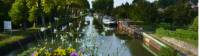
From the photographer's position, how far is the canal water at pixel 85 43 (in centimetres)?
1244

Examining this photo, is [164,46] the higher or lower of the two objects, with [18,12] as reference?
lower

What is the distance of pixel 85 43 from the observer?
1443cm

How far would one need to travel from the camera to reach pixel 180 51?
86.1 ft

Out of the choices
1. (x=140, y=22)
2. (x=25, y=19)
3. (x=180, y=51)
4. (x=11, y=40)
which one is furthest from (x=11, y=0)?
(x=180, y=51)

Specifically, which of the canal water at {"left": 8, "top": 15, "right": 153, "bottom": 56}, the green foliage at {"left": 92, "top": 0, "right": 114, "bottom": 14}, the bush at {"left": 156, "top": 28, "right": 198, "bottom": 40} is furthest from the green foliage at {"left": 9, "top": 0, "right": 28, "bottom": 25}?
the green foliage at {"left": 92, "top": 0, "right": 114, "bottom": 14}

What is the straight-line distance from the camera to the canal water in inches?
490

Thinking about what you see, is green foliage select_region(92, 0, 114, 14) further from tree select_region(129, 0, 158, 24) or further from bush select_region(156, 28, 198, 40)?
bush select_region(156, 28, 198, 40)

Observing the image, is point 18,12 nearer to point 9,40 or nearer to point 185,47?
point 9,40

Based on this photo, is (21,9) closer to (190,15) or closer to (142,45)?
(142,45)

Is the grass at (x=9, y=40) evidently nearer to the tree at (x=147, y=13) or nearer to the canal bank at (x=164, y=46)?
the canal bank at (x=164, y=46)

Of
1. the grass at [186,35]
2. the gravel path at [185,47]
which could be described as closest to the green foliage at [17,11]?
the grass at [186,35]

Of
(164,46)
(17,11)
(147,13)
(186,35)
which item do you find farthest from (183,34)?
(147,13)

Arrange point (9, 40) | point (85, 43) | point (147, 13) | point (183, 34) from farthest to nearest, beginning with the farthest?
point (147, 13) < point (9, 40) < point (183, 34) < point (85, 43)

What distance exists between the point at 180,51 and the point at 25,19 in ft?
84.8
